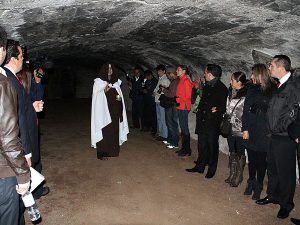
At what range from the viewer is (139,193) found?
4.59 m

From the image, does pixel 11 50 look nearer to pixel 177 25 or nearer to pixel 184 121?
pixel 177 25

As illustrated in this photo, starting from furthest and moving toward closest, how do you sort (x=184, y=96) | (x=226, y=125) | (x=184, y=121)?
(x=184, y=121)
(x=184, y=96)
(x=226, y=125)

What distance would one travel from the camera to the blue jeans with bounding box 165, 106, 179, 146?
712cm

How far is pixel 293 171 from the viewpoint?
3846 millimetres

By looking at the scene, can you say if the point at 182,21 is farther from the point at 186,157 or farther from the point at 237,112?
the point at 186,157

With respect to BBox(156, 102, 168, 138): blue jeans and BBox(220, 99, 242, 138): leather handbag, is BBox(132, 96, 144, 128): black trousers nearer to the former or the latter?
BBox(156, 102, 168, 138): blue jeans

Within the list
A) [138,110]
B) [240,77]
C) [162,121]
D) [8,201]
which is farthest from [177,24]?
[138,110]

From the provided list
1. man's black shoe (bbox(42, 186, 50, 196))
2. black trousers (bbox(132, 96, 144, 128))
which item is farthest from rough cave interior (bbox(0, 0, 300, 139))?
black trousers (bbox(132, 96, 144, 128))

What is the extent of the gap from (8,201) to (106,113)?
13.3 ft

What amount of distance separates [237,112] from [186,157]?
88.7 inches

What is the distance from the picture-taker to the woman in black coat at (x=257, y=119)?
414cm

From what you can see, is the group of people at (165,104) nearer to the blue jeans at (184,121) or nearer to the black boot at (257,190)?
the blue jeans at (184,121)

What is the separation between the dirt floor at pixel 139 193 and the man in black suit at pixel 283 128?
1.31 feet

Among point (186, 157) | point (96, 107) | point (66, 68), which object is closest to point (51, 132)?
point (96, 107)
